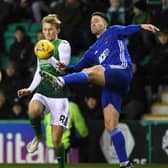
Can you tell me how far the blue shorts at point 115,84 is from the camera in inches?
456

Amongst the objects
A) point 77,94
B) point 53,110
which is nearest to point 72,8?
point 77,94

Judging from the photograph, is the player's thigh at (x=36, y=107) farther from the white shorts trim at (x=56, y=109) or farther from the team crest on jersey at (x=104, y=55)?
the team crest on jersey at (x=104, y=55)

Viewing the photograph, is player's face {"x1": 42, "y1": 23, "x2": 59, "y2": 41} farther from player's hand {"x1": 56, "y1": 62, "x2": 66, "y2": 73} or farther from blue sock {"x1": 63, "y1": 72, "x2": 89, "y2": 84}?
blue sock {"x1": 63, "y1": 72, "x2": 89, "y2": 84}

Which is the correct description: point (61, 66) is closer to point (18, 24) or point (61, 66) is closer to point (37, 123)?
point (37, 123)

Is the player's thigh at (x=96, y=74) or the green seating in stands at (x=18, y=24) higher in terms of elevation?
the green seating in stands at (x=18, y=24)

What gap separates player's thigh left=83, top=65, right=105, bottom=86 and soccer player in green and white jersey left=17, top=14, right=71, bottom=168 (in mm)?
682

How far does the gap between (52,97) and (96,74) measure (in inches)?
42.0

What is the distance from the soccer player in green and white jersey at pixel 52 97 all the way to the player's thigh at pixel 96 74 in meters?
0.68

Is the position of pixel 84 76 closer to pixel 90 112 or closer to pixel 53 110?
pixel 53 110

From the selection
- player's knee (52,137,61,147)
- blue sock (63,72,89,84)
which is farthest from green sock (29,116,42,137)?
blue sock (63,72,89,84)

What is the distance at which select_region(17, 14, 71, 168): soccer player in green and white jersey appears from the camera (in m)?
12.1

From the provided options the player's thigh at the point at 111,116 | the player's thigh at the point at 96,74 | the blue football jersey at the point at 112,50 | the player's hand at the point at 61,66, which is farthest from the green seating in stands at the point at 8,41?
the player's thigh at the point at 96,74

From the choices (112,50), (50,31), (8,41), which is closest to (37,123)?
(50,31)

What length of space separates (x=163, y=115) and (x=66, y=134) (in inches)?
86.7
